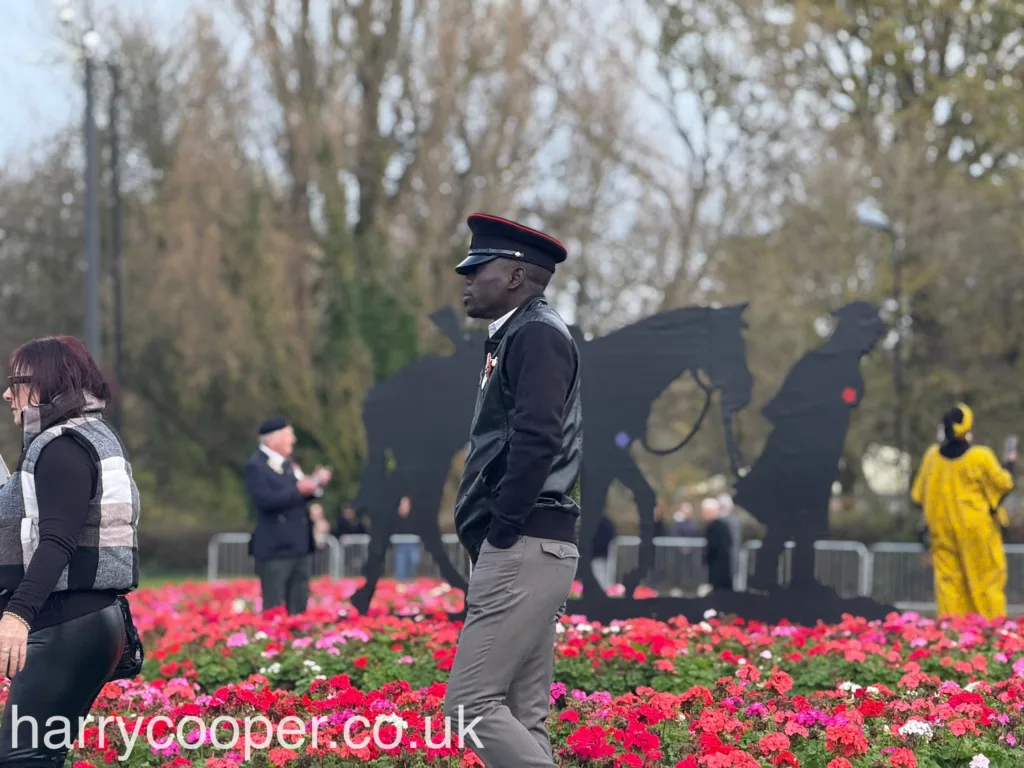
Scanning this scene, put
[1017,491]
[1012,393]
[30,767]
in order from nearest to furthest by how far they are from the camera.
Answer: [30,767], [1012,393], [1017,491]

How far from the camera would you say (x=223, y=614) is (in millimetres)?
10461

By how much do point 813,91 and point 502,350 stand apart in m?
23.1

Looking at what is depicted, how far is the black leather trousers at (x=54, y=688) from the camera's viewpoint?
447 cm

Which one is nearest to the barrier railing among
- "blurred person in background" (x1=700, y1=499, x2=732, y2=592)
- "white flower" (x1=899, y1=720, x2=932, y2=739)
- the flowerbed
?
"blurred person in background" (x1=700, y1=499, x2=732, y2=592)

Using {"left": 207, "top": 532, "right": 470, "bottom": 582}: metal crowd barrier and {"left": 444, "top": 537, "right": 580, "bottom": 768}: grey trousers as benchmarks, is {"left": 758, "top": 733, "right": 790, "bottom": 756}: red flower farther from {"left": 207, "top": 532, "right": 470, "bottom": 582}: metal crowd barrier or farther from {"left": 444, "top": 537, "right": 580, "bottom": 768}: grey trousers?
{"left": 207, "top": 532, "right": 470, "bottom": 582}: metal crowd barrier

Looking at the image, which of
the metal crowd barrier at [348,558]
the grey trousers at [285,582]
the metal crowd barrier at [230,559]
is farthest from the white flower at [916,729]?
the metal crowd barrier at [230,559]

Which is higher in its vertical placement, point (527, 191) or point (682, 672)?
point (527, 191)

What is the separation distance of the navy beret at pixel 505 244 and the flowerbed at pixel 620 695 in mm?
1827

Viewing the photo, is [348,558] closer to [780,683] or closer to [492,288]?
[780,683]

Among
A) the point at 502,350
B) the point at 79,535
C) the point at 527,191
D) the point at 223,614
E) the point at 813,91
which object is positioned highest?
the point at 813,91

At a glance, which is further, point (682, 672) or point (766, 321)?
point (766, 321)

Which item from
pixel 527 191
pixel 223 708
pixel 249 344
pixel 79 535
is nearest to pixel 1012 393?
pixel 527 191

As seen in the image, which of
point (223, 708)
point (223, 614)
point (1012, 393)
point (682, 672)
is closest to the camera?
point (223, 708)

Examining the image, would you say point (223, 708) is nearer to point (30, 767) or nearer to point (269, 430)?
point (30, 767)
